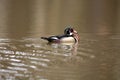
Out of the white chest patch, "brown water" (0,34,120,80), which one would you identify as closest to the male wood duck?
the white chest patch

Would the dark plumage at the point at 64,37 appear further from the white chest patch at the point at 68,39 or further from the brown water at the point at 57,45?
the brown water at the point at 57,45

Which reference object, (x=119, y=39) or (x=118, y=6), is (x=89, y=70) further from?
(x=118, y=6)

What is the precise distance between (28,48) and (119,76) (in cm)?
438

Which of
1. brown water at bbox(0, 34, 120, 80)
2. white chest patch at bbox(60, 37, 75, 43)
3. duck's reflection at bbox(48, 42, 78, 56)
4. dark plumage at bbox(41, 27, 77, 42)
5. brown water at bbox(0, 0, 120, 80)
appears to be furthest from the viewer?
white chest patch at bbox(60, 37, 75, 43)

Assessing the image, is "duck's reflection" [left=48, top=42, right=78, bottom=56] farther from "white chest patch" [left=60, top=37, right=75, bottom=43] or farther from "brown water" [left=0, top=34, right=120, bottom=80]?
"white chest patch" [left=60, top=37, right=75, bottom=43]

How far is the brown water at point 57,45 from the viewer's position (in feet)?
37.8

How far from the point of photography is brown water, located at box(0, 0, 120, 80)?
454 inches

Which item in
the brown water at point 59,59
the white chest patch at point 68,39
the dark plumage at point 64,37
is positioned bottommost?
the brown water at point 59,59

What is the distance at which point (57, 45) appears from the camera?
16203 mm

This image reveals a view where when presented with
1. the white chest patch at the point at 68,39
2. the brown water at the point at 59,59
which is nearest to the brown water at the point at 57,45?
the brown water at the point at 59,59

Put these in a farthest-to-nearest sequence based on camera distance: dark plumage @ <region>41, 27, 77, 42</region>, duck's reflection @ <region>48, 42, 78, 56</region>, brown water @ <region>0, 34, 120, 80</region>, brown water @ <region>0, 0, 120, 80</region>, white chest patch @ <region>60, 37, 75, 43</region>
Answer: white chest patch @ <region>60, 37, 75, 43</region> → dark plumage @ <region>41, 27, 77, 42</region> → duck's reflection @ <region>48, 42, 78, 56</region> → brown water @ <region>0, 0, 120, 80</region> → brown water @ <region>0, 34, 120, 80</region>

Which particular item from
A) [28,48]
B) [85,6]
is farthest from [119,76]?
[85,6]

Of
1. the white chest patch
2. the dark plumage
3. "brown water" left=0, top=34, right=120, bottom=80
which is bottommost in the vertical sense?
"brown water" left=0, top=34, right=120, bottom=80

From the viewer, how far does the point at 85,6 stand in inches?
1224
